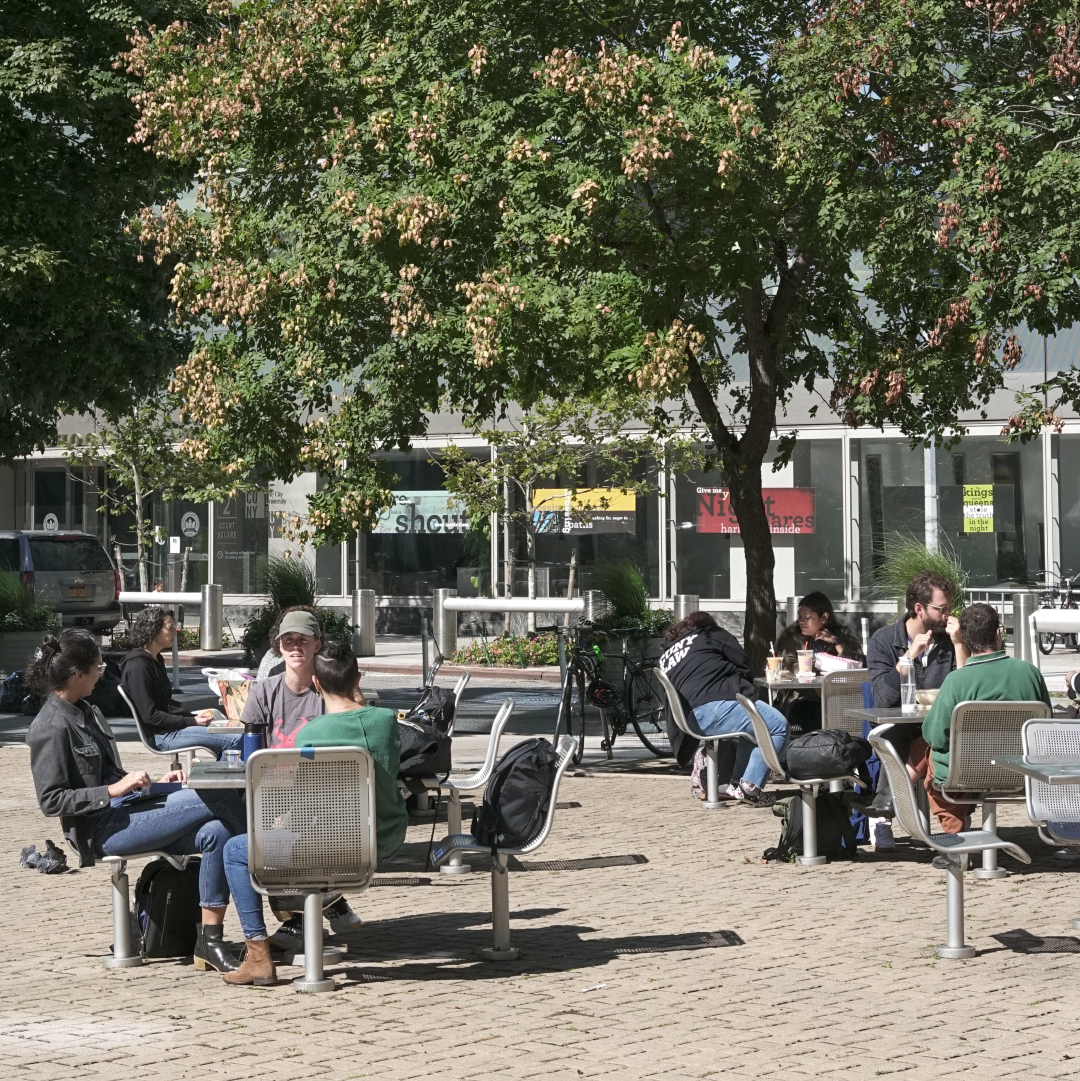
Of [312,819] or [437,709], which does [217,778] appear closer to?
[312,819]

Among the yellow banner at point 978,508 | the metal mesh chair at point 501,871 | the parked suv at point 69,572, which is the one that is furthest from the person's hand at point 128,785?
the yellow banner at point 978,508

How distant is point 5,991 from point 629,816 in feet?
18.2

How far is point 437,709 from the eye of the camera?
38.3 feet

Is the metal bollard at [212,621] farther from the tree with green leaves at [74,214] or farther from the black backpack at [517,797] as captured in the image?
the black backpack at [517,797]

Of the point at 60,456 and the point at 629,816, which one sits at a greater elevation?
the point at 60,456

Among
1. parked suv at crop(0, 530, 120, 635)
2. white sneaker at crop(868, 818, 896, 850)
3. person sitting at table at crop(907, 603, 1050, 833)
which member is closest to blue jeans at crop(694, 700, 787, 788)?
white sneaker at crop(868, 818, 896, 850)

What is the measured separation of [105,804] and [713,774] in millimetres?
5812

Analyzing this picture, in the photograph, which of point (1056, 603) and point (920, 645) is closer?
point (920, 645)

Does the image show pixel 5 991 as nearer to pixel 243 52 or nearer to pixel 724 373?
pixel 243 52

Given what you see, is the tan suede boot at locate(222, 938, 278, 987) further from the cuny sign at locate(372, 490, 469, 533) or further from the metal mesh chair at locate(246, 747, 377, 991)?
the cuny sign at locate(372, 490, 469, 533)

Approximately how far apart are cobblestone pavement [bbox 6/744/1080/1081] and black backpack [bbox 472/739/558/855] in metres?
0.55

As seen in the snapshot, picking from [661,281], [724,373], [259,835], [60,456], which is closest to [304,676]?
[259,835]

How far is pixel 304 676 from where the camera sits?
854 centimetres

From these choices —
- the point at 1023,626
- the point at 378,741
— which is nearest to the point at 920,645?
the point at 378,741
